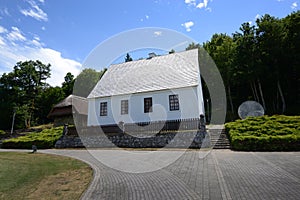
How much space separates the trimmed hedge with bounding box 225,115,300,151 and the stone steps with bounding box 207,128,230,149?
0.53m

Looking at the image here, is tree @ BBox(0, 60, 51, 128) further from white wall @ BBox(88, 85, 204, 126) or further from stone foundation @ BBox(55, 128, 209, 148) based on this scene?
stone foundation @ BBox(55, 128, 209, 148)

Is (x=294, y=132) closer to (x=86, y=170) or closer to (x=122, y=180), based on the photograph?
(x=122, y=180)

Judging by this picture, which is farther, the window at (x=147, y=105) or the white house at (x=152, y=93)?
the window at (x=147, y=105)

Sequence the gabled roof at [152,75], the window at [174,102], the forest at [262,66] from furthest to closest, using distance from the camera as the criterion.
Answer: the forest at [262,66] < the gabled roof at [152,75] < the window at [174,102]

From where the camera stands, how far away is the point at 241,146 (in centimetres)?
1180

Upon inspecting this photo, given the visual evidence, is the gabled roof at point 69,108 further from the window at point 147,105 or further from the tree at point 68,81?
the tree at point 68,81

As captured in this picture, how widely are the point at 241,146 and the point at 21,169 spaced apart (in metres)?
11.4

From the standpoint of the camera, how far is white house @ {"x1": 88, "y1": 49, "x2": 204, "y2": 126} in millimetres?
18234

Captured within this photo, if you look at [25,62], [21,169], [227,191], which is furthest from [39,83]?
[227,191]

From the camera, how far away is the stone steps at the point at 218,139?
1288 cm

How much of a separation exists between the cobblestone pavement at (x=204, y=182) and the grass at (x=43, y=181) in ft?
1.54

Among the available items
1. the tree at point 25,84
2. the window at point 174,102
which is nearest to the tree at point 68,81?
the tree at point 25,84

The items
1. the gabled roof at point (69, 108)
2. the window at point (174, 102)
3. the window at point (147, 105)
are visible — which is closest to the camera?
the window at point (174, 102)

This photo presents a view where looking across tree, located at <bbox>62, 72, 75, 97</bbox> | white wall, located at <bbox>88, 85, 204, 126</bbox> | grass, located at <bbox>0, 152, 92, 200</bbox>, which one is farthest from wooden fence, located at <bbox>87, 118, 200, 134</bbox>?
tree, located at <bbox>62, 72, 75, 97</bbox>
